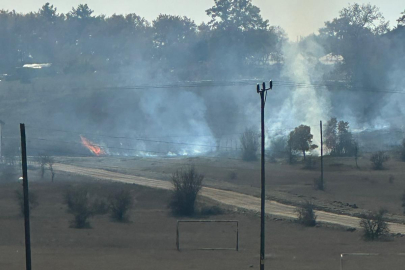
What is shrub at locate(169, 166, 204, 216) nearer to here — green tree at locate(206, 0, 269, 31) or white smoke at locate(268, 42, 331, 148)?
white smoke at locate(268, 42, 331, 148)

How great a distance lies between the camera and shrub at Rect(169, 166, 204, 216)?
2936 cm

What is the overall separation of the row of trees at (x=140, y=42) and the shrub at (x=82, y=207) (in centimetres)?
5112

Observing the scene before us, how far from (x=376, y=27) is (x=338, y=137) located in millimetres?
39375

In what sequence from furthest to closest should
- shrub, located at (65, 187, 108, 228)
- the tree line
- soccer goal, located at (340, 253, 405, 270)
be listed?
1. the tree line
2. shrub, located at (65, 187, 108, 228)
3. soccer goal, located at (340, 253, 405, 270)

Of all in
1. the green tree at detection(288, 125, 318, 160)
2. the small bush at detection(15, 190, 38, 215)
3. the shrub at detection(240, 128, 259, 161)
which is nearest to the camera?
the small bush at detection(15, 190, 38, 215)

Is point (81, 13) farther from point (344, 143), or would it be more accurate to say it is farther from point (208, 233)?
point (208, 233)

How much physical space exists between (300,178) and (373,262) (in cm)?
2345

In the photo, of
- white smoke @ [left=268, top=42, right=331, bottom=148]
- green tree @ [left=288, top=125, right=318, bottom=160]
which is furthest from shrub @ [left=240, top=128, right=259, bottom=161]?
white smoke @ [left=268, top=42, right=331, bottom=148]

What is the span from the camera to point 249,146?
170 feet

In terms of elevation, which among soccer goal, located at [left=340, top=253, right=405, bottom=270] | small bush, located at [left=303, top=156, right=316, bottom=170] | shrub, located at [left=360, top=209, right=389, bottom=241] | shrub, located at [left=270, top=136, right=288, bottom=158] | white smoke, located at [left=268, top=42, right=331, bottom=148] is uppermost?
white smoke, located at [left=268, top=42, right=331, bottom=148]

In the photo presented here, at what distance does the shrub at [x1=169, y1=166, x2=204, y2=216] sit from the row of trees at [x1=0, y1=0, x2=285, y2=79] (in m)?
50.4

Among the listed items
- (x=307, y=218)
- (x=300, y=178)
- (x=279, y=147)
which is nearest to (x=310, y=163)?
(x=300, y=178)

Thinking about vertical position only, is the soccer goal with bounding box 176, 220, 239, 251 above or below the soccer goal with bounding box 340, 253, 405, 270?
below

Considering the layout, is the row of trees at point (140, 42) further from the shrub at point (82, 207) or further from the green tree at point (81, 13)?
the shrub at point (82, 207)
